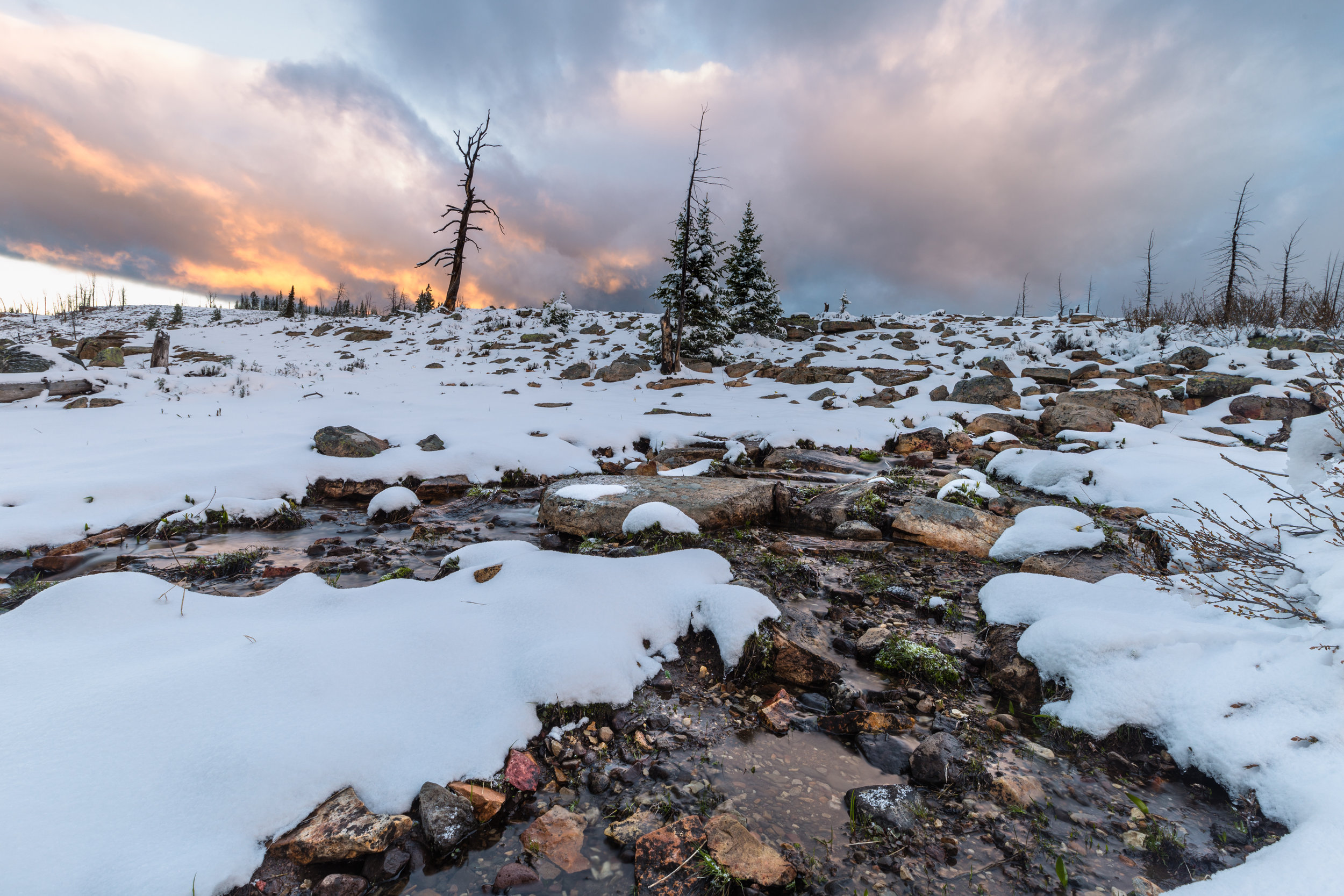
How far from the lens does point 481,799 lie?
81.4 inches

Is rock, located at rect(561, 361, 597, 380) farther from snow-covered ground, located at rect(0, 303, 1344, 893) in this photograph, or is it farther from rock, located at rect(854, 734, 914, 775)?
rock, located at rect(854, 734, 914, 775)

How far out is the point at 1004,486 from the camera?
7215mm

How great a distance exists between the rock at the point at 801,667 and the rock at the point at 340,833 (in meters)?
2.11

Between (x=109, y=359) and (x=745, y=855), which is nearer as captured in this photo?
(x=745, y=855)

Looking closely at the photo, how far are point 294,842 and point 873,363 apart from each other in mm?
18361

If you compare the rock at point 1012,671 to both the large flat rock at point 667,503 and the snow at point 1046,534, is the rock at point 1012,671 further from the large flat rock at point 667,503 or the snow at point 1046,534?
the large flat rock at point 667,503

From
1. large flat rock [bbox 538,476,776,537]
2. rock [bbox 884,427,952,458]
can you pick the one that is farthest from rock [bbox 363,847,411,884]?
rock [bbox 884,427,952,458]

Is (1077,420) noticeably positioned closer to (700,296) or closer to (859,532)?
(859,532)

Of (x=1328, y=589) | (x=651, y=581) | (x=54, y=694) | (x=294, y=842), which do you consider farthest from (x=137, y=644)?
(x=1328, y=589)

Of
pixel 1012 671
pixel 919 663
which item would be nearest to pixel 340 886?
pixel 919 663

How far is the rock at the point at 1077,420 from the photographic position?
970cm

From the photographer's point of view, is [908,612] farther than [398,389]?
No

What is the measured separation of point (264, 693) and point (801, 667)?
283 centimetres

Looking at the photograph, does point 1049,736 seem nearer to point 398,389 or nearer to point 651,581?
point 651,581
